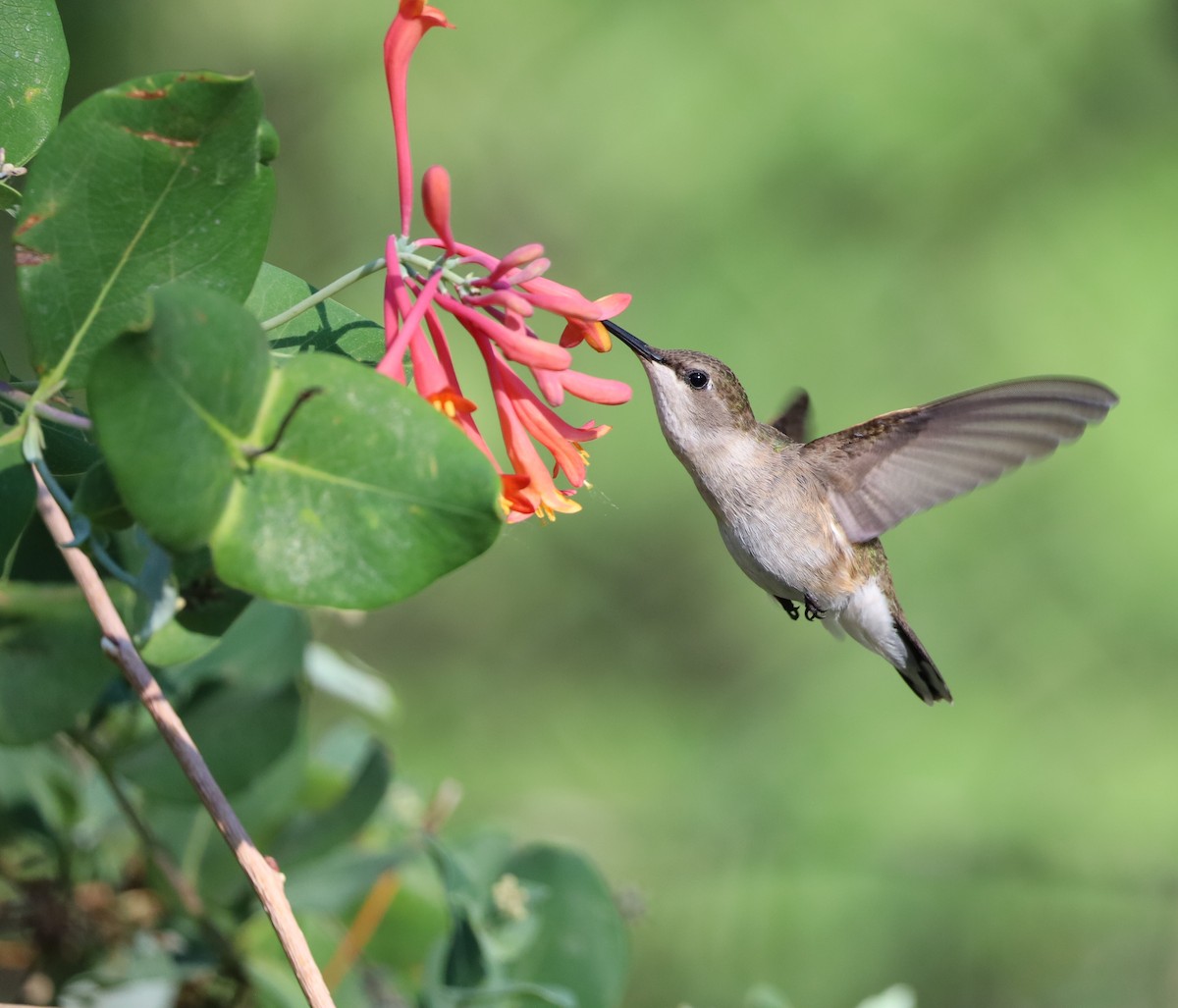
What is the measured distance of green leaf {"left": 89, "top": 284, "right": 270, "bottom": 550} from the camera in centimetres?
62

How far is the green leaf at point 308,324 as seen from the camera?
897 mm

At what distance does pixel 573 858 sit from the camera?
116cm

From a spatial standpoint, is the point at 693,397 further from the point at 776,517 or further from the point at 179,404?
the point at 179,404

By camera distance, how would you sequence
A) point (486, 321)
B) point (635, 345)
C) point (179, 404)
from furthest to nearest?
point (635, 345) < point (486, 321) < point (179, 404)

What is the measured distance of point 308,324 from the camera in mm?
912

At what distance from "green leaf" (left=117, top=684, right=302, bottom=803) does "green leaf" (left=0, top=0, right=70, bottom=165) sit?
450mm

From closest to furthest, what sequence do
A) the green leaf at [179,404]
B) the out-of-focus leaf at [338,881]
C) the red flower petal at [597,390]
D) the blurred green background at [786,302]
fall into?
the green leaf at [179,404] → the red flower petal at [597,390] → the out-of-focus leaf at [338,881] → the blurred green background at [786,302]

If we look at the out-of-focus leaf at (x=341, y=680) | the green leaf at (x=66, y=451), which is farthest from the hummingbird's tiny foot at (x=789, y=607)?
the green leaf at (x=66, y=451)

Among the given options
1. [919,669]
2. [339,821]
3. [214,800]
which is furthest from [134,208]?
[919,669]

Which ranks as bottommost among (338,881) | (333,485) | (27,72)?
(338,881)

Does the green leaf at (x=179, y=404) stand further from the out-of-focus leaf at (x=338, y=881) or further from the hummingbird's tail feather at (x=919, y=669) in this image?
the hummingbird's tail feather at (x=919, y=669)

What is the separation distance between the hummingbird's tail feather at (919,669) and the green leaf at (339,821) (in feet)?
2.18

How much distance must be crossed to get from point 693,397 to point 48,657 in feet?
2.30

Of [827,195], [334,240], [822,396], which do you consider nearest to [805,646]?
[822,396]
